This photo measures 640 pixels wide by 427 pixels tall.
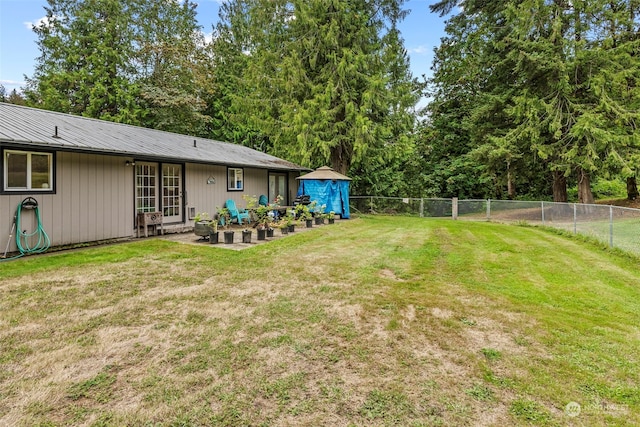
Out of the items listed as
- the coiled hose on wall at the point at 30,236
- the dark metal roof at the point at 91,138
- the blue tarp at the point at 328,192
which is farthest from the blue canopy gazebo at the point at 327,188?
the coiled hose on wall at the point at 30,236

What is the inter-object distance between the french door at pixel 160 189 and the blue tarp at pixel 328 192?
532 cm

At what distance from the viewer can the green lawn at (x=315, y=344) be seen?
212cm

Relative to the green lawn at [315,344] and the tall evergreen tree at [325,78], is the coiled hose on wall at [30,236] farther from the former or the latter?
the tall evergreen tree at [325,78]

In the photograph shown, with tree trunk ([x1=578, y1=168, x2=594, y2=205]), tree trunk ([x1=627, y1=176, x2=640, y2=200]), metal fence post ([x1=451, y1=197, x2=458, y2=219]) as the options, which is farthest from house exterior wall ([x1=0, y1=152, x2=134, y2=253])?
tree trunk ([x1=627, y1=176, x2=640, y2=200])

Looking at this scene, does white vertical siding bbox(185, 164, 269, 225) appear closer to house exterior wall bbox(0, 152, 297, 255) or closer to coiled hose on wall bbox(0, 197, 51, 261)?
house exterior wall bbox(0, 152, 297, 255)

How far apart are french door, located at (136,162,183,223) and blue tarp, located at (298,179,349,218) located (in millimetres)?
5320

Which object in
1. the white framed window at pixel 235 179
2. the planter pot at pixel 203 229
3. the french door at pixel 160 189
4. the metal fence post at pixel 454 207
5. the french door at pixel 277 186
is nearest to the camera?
the planter pot at pixel 203 229

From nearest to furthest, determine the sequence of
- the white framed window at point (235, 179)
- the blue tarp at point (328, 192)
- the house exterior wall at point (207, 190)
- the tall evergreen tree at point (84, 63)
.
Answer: the house exterior wall at point (207, 190)
the white framed window at point (235, 179)
the blue tarp at point (328, 192)
the tall evergreen tree at point (84, 63)

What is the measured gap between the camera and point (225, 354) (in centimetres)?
278

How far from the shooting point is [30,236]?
620 centimetres

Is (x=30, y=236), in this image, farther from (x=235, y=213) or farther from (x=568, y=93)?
(x=568, y=93)

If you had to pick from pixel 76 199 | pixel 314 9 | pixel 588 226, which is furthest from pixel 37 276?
Result: pixel 314 9

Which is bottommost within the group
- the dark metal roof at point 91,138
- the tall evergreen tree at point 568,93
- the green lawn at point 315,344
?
the green lawn at point 315,344

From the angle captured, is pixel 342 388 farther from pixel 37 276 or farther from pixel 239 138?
pixel 239 138
